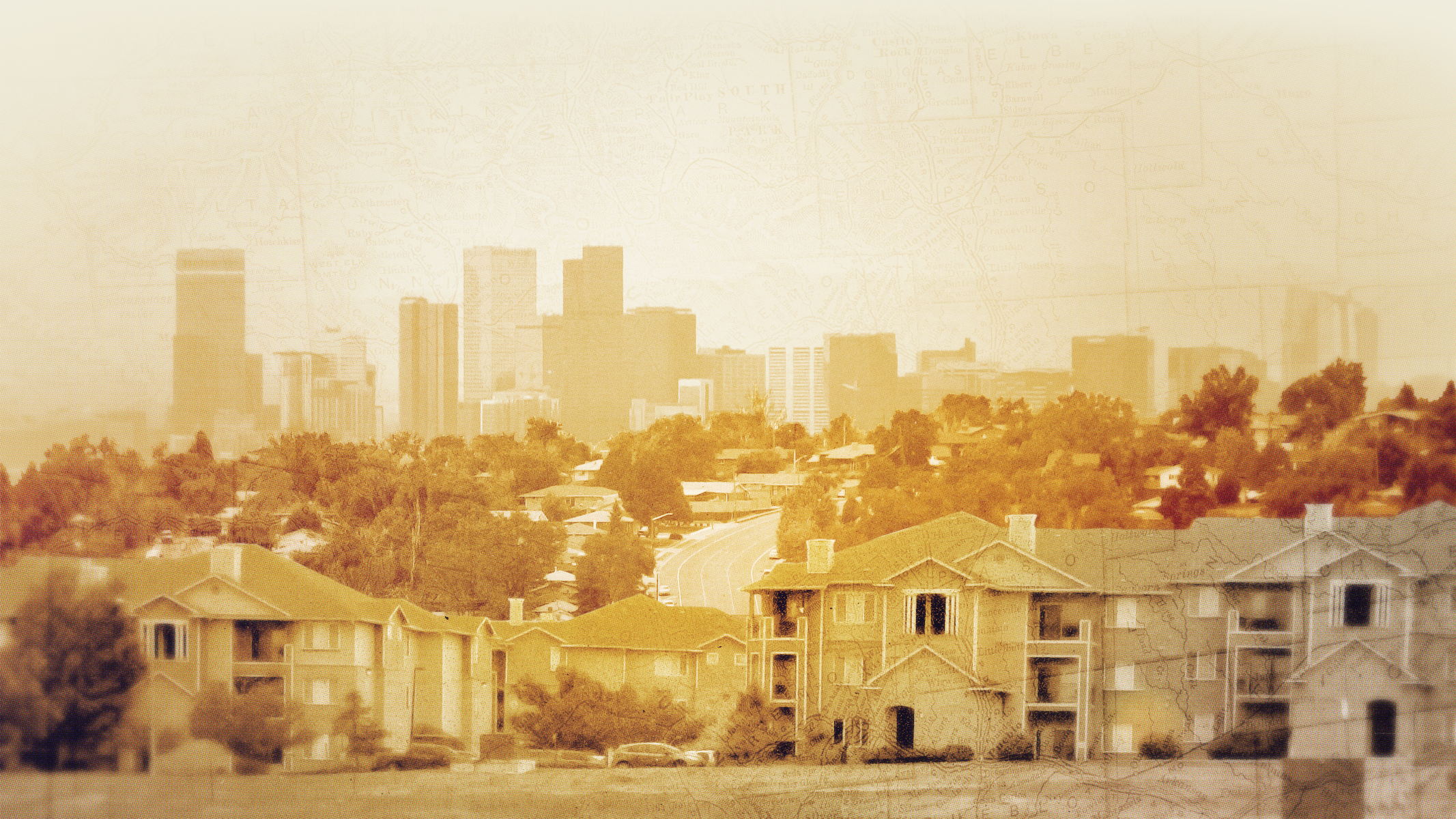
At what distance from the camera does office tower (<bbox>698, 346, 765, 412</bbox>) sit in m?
4.64

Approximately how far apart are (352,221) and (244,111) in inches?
26.6

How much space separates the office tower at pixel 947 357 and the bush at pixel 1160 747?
5.70 ft

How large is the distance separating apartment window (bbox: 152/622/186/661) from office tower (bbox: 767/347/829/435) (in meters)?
2.62

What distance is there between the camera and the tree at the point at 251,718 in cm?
447

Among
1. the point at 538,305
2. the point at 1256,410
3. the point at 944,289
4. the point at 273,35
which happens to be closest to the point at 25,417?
the point at 273,35

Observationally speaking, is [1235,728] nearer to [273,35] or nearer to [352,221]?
[352,221]

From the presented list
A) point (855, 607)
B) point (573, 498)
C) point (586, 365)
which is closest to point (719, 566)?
point (855, 607)

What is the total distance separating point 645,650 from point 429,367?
1.53 m

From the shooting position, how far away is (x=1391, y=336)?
4680mm

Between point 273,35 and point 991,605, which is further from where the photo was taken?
point 273,35

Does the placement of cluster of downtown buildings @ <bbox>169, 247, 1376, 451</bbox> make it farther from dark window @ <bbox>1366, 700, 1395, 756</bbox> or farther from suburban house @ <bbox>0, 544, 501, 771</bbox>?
dark window @ <bbox>1366, 700, 1395, 756</bbox>

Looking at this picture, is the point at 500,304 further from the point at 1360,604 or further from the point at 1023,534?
the point at 1360,604

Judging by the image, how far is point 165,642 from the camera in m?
4.48

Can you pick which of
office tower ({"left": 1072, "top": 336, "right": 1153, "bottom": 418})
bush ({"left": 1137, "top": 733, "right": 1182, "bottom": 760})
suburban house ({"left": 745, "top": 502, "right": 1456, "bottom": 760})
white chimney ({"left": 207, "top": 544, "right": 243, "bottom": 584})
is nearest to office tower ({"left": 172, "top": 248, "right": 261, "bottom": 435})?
white chimney ({"left": 207, "top": 544, "right": 243, "bottom": 584})
